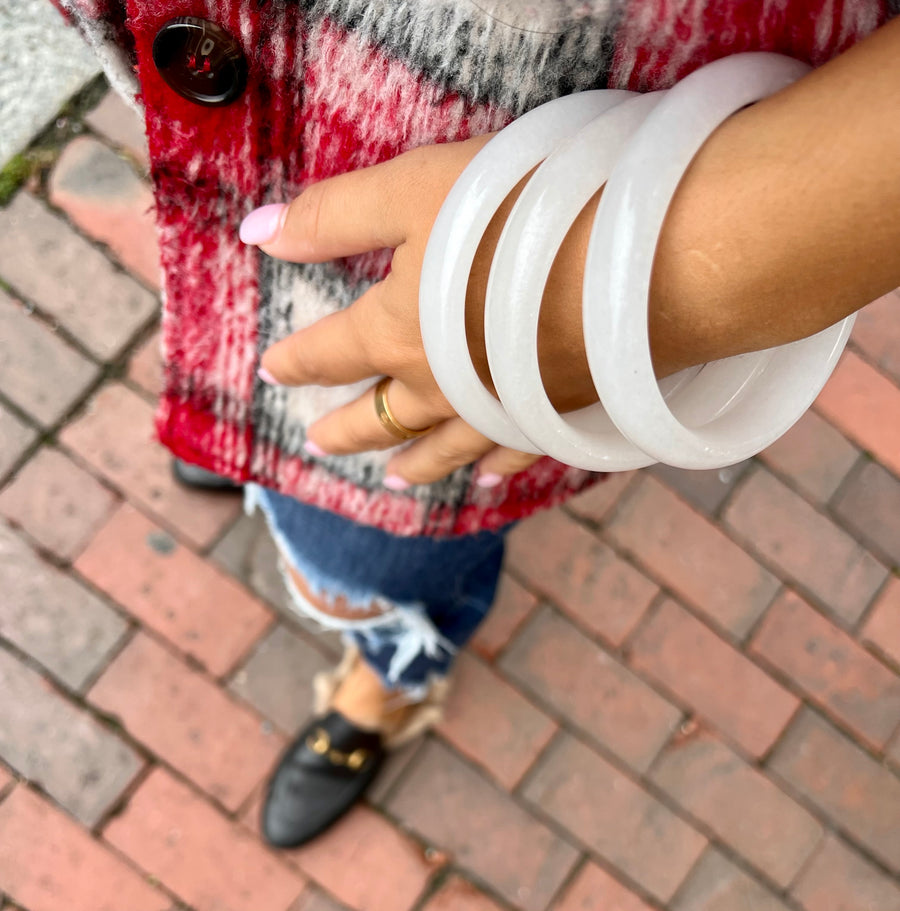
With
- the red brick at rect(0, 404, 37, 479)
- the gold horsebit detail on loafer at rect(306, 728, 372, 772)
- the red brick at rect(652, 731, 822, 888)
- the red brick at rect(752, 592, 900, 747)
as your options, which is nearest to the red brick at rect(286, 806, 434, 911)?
the gold horsebit detail on loafer at rect(306, 728, 372, 772)

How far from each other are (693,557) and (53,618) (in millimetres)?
1431

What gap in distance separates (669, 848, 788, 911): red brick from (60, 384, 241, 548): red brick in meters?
1.31

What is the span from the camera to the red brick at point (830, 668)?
1925mm

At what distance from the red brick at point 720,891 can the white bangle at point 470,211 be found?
1.68 m

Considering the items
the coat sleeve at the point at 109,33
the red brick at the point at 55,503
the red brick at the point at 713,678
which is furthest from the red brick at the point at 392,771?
the coat sleeve at the point at 109,33

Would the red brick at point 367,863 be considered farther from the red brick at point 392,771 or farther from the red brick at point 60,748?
the red brick at point 60,748

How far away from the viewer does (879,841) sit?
189 cm

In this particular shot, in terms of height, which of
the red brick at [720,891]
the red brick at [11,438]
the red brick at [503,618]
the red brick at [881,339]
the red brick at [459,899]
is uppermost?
the red brick at [11,438]

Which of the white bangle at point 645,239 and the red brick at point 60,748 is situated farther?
the red brick at point 60,748

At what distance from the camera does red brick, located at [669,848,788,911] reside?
1.81 metres

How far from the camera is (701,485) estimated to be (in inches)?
77.0

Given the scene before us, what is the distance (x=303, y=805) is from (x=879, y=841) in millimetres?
1320

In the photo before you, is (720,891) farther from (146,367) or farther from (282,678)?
(146,367)

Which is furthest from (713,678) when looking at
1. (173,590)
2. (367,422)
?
(367,422)
